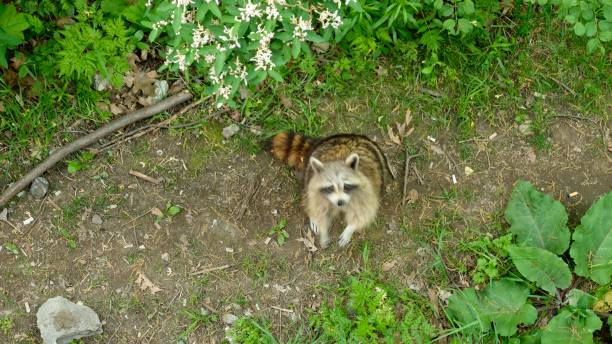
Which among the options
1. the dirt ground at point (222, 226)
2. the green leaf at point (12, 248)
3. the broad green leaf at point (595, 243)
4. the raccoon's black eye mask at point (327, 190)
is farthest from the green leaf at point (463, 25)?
the green leaf at point (12, 248)

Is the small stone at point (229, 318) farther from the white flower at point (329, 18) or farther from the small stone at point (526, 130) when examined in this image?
the small stone at point (526, 130)

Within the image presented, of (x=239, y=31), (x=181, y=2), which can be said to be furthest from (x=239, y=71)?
(x=181, y=2)

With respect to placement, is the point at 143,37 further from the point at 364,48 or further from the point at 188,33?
the point at 364,48

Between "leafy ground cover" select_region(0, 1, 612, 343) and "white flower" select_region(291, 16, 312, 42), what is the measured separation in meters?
0.99

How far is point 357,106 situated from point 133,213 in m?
2.03

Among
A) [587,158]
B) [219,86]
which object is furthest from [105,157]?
[587,158]

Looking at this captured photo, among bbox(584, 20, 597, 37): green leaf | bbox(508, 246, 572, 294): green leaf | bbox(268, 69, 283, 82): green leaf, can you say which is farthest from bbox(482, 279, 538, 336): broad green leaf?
bbox(268, 69, 283, 82): green leaf

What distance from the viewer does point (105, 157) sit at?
476 cm

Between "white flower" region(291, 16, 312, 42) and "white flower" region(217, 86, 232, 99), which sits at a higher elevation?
"white flower" region(291, 16, 312, 42)

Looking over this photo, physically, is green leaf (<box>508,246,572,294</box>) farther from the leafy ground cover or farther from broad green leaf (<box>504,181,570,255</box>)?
broad green leaf (<box>504,181,570,255</box>)

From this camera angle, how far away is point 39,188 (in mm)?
4594

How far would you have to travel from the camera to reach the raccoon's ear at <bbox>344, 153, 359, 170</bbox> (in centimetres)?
410

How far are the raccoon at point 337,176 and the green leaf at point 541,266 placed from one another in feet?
3.65

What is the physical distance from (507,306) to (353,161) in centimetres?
157
